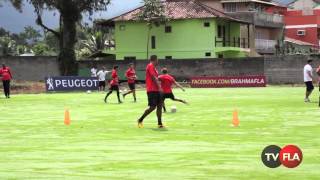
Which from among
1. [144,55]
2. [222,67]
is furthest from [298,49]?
[222,67]

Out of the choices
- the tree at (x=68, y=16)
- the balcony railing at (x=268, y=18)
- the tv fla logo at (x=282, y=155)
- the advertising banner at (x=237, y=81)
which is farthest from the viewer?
the balcony railing at (x=268, y=18)

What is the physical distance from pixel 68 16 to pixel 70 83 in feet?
44.4

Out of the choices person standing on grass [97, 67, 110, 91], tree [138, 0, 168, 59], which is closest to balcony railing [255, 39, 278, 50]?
tree [138, 0, 168, 59]

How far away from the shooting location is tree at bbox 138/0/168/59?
245 feet

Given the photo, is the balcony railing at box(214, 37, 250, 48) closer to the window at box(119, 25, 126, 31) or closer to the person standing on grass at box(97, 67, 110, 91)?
the window at box(119, 25, 126, 31)

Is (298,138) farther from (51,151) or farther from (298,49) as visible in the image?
(298,49)

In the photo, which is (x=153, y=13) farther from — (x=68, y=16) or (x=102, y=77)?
(x=102, y=77)

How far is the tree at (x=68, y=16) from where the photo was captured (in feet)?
202

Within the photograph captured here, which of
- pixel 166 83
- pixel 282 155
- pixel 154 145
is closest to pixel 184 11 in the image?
pixel 166 83

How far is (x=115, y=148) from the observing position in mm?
13461

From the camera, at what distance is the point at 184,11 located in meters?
78.1

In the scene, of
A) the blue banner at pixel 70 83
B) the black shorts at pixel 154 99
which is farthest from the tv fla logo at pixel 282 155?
the blue banner at pixel 70 83

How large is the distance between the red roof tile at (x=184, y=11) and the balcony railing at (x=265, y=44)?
29.7 feet

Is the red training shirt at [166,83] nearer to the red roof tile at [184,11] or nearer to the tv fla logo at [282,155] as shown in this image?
Answer: the tv fla logo at [282,155]
